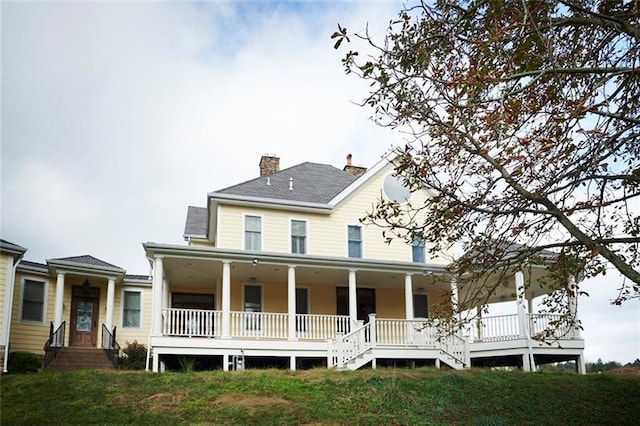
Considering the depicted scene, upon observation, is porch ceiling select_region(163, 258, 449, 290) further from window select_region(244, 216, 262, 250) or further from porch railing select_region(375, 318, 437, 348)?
porch railing select_region(375, 318, 437, 348)

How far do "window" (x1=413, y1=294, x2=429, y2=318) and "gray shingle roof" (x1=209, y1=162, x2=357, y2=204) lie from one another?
5.01 m

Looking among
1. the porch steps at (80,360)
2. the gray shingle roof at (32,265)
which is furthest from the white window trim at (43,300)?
the porch steps at (80,360)

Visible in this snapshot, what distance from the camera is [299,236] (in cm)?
2219

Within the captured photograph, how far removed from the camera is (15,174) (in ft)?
44.6

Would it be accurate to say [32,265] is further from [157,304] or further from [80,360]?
[157,304]

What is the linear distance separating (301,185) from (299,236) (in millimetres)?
2424

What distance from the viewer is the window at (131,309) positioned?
24094 mm

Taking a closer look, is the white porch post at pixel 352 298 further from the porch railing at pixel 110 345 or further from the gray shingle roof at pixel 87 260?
the gray shingle roof at pixel 87 260

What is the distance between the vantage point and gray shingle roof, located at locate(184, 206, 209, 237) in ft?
82.3

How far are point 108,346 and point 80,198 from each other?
263 inches

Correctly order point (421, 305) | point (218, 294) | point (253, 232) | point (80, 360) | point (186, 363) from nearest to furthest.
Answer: point (186, 363), point (80, 360), point (253, 232), point (218, 294), point (421, 305)

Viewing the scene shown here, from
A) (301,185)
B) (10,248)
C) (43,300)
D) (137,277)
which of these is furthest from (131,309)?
(301,185)

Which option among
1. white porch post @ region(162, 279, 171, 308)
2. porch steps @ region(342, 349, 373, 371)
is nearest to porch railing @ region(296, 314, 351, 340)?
porch steps @ region(342, 349, 373, 371)

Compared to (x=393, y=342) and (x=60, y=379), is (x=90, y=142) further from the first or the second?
(x=393, y=342)
